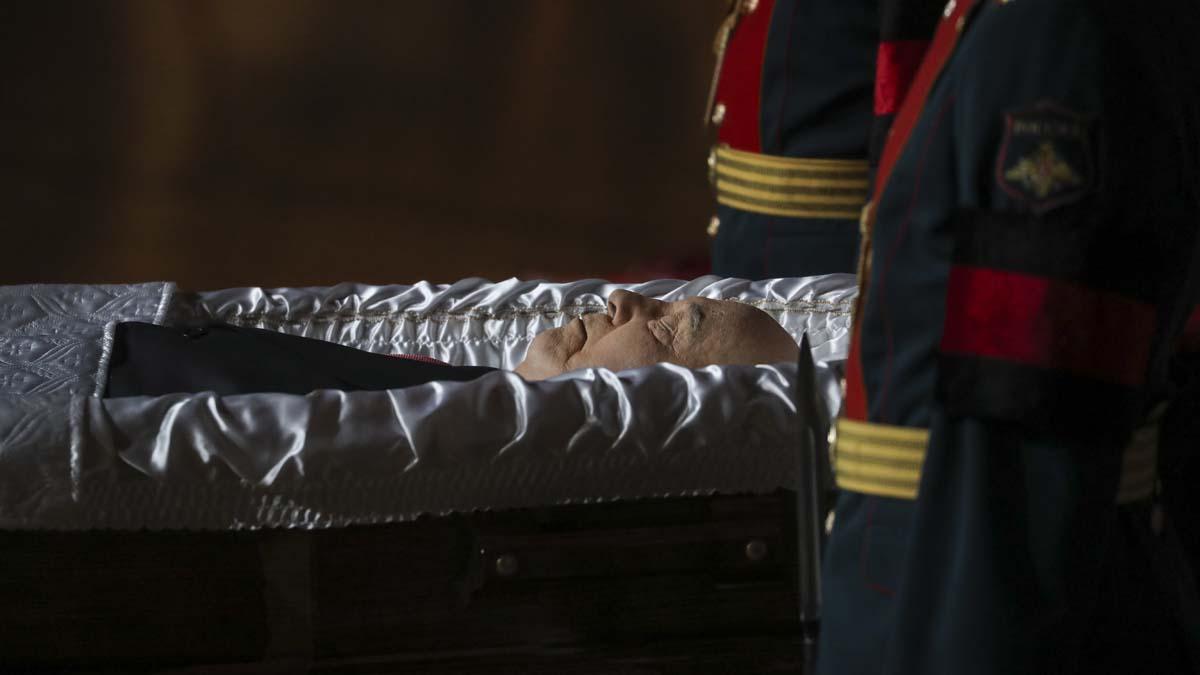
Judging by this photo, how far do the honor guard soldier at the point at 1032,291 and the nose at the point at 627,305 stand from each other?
79cm

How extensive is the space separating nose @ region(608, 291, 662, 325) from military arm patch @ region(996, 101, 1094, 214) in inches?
35.0

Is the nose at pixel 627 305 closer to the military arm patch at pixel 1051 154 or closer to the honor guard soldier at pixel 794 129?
the honor guard soldier at pixel 794 129

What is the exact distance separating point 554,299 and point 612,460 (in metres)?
0.65

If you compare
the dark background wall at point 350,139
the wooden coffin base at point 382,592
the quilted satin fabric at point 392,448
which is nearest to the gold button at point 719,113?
the quilted satin fabric at point 392,448

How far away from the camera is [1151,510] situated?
38.2 inches

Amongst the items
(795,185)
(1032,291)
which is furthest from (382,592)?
(795,185)

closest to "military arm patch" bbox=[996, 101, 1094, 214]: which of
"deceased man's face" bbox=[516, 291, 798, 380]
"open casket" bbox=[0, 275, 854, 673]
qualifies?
"open casket" bbox=[0, 275, 854, 673]

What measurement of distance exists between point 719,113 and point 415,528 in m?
0.83

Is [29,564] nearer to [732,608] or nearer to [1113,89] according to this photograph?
[732,608]

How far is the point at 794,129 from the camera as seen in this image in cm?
174

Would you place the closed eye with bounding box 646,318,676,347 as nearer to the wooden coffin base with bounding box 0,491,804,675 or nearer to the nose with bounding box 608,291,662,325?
the nose with bounding box 608,291,662,325

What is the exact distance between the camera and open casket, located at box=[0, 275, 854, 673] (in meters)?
1.22

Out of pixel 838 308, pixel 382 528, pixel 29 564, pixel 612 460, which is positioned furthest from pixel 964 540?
pixel 838 308

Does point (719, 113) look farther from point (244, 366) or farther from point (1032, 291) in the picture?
point (1032, 291)
